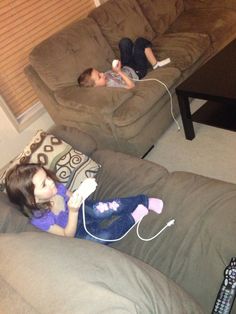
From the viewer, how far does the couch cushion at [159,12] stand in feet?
9.94

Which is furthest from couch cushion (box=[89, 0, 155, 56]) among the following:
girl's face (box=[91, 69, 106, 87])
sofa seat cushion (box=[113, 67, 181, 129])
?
sofa seat cushion (box=[113, 67, 181, 129])

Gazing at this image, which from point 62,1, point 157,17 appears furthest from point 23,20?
point 157,17

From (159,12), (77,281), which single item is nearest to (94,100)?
(159,12)

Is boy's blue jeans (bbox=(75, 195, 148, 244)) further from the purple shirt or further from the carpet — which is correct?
the carpet

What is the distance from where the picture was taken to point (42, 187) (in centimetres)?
139

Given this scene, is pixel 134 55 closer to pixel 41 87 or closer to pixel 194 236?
pixel 41 87

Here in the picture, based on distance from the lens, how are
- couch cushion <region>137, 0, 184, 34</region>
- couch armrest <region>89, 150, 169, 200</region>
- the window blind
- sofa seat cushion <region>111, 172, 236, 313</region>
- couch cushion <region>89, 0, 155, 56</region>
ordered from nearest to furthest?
sofa seat cushion <region>111, 172, 236, 313</region>
couch armrest <region>89, 150, 169, 200</region>
the window blind
couch cushion <region>89, 0, 155, 56</region>
couch cushion <region>137, 0, 184, 34</region>

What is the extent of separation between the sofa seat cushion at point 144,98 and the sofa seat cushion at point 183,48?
0.53 feet

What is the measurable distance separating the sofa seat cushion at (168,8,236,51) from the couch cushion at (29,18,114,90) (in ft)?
2.92

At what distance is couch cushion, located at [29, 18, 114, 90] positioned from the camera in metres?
2.36

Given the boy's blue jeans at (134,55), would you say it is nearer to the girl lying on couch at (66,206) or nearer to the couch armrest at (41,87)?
the couch armrest at (41,87)

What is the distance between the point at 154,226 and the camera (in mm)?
1385

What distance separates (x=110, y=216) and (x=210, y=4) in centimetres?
270

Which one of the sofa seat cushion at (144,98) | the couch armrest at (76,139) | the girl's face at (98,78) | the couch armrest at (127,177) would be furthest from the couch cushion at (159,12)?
the couch armrest at (127,177)
